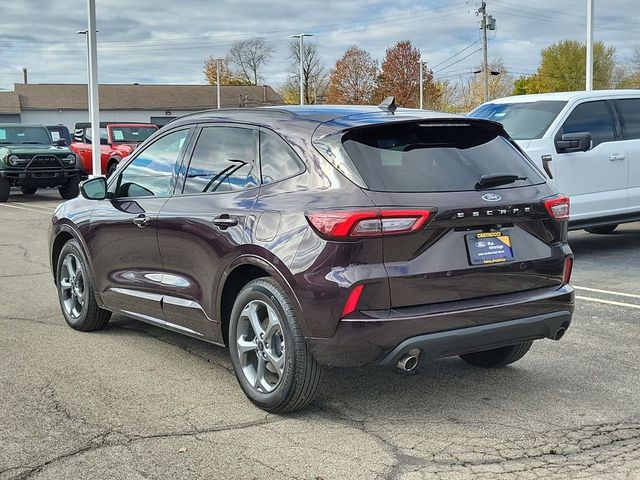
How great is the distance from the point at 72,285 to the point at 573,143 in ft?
19.7

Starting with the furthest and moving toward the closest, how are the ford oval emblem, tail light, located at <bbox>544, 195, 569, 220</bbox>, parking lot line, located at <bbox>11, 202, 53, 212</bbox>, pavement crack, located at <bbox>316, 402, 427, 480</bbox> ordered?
1. parking lot line, located at <bbox>11, 202, 53, 212</bbox>
2. tail light, located at <bbox>544, 195, 569, 220</bbox>
3. the ford oval emblem
4. pavement crack, located at <bbox>316, 402, 427, 480</bbox>

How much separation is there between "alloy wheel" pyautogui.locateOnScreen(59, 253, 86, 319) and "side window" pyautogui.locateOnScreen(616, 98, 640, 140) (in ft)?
23.2

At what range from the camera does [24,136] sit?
68.9 ft

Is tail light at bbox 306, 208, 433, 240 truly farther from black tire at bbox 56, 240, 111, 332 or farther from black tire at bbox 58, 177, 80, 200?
black tire at bbox 58, 177, 80, 200

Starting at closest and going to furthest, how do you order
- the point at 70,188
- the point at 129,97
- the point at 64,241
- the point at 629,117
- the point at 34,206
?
the point at 64,241
the point at 629,117
the point at 34,206
the point at 70,188
the point at 129,97

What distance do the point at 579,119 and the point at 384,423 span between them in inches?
266

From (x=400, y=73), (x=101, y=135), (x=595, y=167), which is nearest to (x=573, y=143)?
(x=595, y=167)

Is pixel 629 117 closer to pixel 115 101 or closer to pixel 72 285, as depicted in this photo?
pixel 72 285

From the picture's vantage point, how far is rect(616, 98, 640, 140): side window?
10.4m

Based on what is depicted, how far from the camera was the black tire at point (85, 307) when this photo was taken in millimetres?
6324

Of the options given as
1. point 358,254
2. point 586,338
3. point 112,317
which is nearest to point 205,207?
point 358,254

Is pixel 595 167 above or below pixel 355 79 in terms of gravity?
below

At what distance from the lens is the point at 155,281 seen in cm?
550

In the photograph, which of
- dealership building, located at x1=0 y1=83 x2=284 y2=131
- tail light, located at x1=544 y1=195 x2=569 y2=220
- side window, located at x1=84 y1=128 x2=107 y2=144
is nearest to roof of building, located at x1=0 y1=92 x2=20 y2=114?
dealership building, located at x1=0 y1=83 x2=284 y2=131
